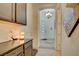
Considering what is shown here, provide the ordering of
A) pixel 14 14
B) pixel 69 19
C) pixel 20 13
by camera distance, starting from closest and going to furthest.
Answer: pixel 69 19 → pixel 20 13 → pixel 14 14

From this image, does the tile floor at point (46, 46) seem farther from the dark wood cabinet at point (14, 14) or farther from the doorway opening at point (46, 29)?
the dark wood cabinet at point (14, 14)

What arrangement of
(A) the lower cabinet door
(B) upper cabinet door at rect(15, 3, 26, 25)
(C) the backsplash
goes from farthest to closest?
(C) the backsplash → (B) upper cabinet door at rect(15, 3, 26, 25) → (A) the lower cabinet door

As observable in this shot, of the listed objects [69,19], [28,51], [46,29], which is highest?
[69,19]

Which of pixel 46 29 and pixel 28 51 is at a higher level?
pixel 46 29

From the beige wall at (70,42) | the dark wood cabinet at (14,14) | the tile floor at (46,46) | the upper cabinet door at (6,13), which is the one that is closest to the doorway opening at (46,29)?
the tile floor at (46,46)

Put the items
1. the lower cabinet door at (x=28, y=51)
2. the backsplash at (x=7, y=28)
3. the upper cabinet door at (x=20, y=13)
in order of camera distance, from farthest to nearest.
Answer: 1. the backsplash at (x=7, y=28)
2. the upper cabinet door at (x=20, y=13)
3. the lower cabinet door at (x=28, y=51)

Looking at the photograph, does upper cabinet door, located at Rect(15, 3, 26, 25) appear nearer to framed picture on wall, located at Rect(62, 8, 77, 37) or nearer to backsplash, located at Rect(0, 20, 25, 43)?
backsplash, located at Rect(0, 20, 25, 43)

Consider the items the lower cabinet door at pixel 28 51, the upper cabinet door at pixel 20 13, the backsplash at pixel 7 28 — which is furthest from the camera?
the backsplash at pixel 7 28

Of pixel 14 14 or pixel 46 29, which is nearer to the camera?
pixel 46 29

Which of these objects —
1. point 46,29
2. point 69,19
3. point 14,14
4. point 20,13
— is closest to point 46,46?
point 46,29

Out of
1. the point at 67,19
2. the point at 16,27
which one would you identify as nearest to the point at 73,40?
the point at 67,19

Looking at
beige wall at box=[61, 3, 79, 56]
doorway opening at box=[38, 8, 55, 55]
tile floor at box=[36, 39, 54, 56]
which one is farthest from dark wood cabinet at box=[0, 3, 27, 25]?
beige wall at box=[61, 3, 79, 56]

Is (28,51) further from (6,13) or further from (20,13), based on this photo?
(6,13)

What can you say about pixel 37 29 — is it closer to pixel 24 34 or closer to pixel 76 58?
pixel 24 34
